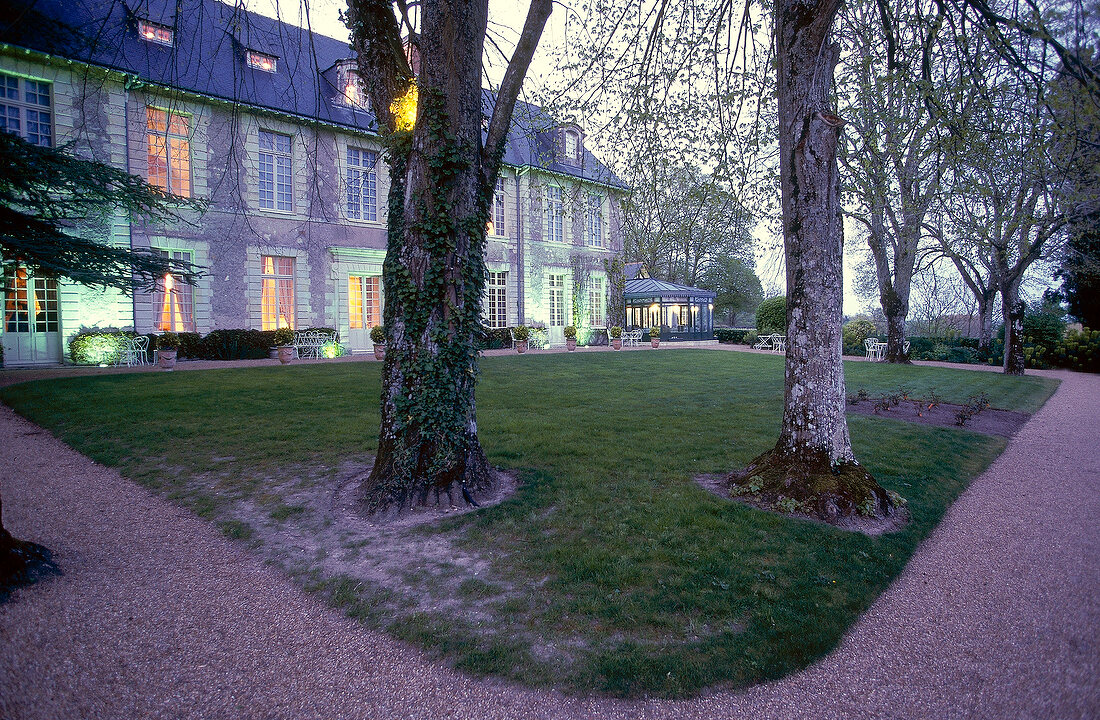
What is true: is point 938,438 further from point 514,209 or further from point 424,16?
point 514,209

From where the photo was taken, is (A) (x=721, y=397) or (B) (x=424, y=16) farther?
(A) (x=721, y=397)

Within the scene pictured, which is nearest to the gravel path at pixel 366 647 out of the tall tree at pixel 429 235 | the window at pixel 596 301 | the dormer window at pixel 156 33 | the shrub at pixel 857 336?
the tall tree at pixel 429 235

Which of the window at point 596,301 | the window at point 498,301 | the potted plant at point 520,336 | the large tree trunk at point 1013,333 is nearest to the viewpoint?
the large tree trunk at point 1013,333

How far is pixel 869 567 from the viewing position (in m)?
3.29

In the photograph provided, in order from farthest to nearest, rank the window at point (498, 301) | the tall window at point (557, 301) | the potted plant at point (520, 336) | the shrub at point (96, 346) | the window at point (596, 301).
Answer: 1. the window at point (596, 301)
2. the tall window at point (557, 301)
3. the window at point (498, 301)
4. the potted plant at point (520, 336)
5. the shrub at point (96, 346)

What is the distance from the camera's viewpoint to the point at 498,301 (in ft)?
71.2

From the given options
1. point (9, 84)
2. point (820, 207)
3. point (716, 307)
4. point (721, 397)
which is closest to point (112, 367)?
point (9, 84)

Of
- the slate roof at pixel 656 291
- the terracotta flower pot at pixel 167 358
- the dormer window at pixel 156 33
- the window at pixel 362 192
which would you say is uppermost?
the dormer window at pixel 156 33

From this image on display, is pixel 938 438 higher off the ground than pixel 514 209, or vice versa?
pixel 514 209

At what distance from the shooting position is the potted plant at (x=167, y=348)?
12.5m

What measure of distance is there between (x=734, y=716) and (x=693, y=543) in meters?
1.49

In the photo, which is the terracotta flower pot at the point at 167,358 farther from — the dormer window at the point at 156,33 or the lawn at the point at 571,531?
the dormer window at the point at 156,33

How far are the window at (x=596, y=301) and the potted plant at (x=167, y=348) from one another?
648 inches

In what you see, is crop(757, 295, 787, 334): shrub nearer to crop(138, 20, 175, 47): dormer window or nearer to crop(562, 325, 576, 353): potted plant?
crop(562, 325, 576, 353): potted plant
